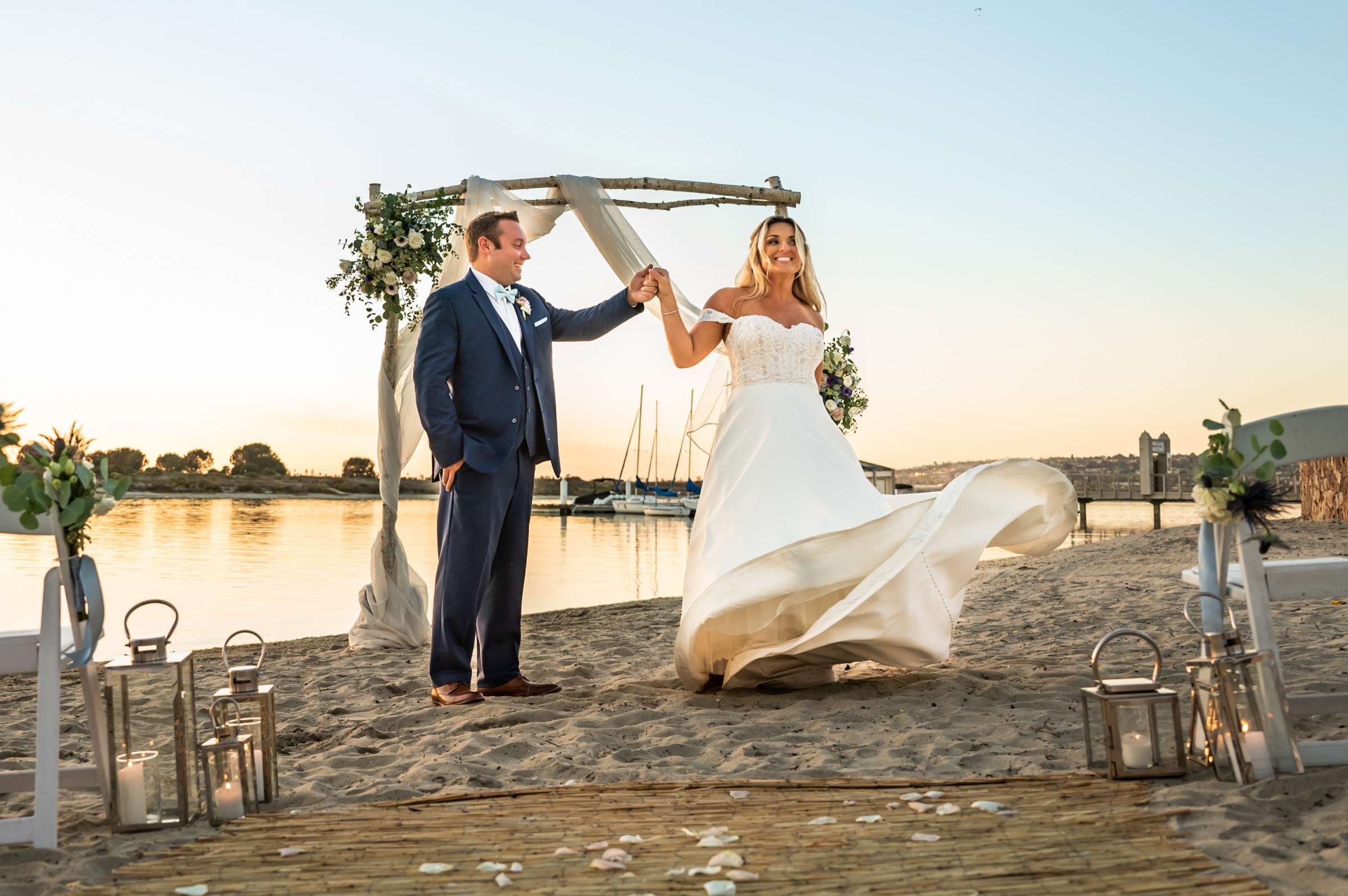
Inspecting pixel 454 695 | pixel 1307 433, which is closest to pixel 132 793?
pixel 454 695

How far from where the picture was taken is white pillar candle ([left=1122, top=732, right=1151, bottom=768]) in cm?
261

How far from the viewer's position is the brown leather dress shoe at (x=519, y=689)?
451 centimetres

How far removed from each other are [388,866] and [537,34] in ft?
28.8

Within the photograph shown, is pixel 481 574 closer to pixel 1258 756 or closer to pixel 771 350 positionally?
pixel 771 350

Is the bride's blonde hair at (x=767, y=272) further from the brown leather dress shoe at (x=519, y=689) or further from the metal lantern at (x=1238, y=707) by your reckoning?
the metal lantern at (x=1238, y=707)

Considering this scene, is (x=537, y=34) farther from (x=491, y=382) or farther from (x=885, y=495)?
(x=885, y=495)

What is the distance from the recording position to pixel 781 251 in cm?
488

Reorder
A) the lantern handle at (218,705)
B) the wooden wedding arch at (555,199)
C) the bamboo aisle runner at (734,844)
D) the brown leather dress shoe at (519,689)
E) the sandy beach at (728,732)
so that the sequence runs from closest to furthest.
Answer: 1. the bamboo aisle runner at (734,844)
2. the sandy beach at (728,732)
3. the lantern handle at (218,705)
4. the brown leather dress shoe at (519,689)
5. the wooden wedding arch at (555,199)

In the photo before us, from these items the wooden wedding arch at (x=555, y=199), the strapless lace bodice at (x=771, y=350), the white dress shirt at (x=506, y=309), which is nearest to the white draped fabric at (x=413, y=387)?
the wooden wedding arch at (x=555, y=199)

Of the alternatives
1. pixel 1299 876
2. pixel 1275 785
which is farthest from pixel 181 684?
pixel 1275 785

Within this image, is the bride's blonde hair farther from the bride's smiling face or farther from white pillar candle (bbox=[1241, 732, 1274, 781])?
white pillar candle (bbox=[1241, 732, 1274, 781])

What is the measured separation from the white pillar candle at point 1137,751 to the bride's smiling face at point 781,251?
2926 mm

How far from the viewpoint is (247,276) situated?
12.5m

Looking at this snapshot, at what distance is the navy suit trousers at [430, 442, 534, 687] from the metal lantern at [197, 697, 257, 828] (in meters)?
1.65
